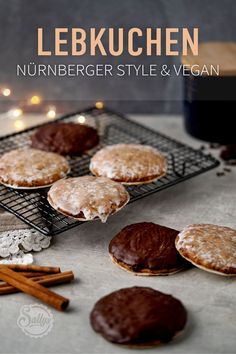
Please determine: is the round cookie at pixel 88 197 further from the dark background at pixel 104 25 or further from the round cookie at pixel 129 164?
the dark background at pixel 104 25

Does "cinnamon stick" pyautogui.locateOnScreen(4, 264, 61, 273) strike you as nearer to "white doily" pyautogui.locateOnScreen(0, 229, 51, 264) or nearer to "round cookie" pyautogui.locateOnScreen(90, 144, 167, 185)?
"white doily" pyautogui.locateOnScreen(0, 229, 51, 264)

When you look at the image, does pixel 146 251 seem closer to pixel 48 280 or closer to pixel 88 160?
pixel 48 280

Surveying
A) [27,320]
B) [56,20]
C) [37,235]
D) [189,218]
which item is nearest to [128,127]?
[56,20]

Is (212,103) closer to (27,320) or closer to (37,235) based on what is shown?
(37,235)

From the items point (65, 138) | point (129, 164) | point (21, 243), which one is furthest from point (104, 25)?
point (21, 243)

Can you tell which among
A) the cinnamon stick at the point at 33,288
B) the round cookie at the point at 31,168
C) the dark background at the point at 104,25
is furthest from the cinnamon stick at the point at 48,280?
the dark background at the point at 104,25

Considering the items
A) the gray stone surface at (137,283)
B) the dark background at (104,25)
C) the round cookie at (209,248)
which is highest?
the dark background at (104,25)
